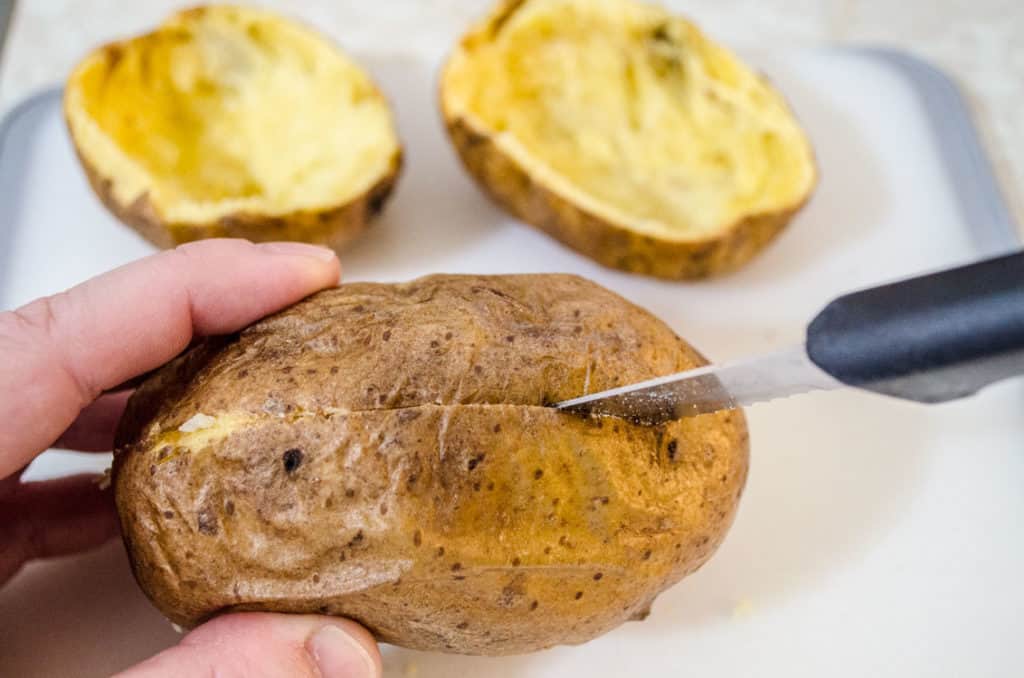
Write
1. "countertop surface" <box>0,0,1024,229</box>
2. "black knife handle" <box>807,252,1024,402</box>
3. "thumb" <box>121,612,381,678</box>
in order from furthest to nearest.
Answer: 1. "countertop surface" <box>0,0,1024,229</box>
2. "thumb" <box>121,612,381,678</box>
3. "black knife handle" <box>807,252,1024,402</box>

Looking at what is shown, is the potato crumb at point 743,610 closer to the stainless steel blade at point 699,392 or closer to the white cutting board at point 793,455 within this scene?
the white cutting board at point 793,455

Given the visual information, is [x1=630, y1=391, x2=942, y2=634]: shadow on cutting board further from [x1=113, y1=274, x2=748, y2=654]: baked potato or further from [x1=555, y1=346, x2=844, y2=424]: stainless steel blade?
[x1=555, y1=346, x2=844, y2=424]: stainless steel blade

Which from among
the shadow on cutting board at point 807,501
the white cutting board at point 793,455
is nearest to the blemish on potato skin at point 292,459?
the white cutting board at point 793,455

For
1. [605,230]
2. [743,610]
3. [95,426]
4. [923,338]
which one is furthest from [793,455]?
[95,426]

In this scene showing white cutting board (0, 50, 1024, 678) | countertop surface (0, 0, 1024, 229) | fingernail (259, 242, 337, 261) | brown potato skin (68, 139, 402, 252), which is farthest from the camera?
countertop surface (0, 0, 1024, 229)

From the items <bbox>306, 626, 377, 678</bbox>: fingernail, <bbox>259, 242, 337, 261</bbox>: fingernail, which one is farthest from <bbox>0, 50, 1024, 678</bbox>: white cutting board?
<bbox>259, 242, 337, 261</bbox>: fingernail

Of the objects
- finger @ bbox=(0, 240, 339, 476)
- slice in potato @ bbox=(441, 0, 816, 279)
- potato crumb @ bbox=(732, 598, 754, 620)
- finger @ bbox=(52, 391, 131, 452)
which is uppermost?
finger @ bbox=(0, 240, 339, 476)
